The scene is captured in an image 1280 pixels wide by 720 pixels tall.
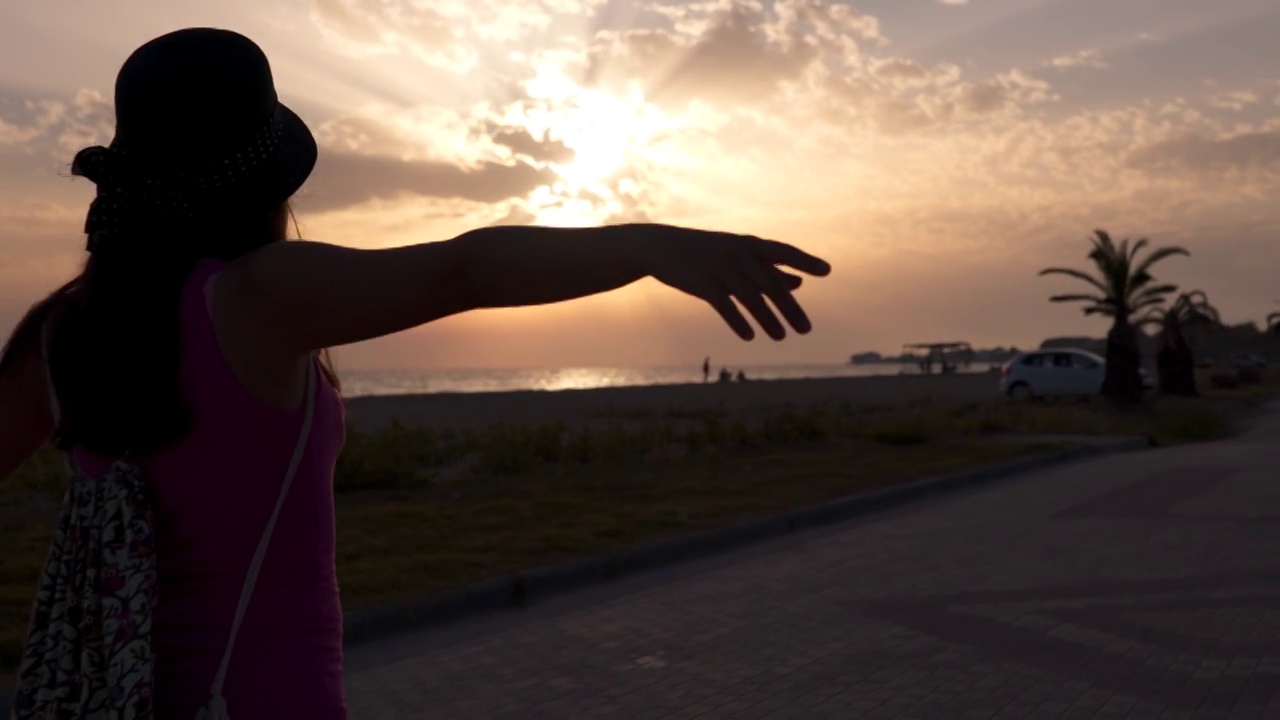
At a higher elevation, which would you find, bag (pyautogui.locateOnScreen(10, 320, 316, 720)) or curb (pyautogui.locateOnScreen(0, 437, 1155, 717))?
bag (pyautogui.locateOnScreen(10, 320, 316, 720))

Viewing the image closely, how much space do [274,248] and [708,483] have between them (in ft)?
46.9

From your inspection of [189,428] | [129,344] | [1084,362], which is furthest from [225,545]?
[1084,362]

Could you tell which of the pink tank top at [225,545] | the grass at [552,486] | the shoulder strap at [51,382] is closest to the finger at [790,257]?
the pink tank top at [225,545]

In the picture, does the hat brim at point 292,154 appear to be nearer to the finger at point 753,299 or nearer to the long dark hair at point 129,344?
the long dark hair at point 129,344

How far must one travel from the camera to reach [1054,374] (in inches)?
1699

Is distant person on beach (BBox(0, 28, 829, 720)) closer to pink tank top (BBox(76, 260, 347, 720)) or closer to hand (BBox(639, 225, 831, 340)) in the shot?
pink tank top (BBox(76, 260, 347, 720))

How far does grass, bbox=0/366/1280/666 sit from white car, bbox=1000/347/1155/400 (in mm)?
14302

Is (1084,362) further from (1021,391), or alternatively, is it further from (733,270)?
(733,270)

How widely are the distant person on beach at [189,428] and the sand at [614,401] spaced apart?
23.1 metres

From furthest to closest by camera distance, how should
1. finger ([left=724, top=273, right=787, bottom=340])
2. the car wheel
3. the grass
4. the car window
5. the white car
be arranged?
the car wheel → the car window → the white car → the grass → finger ([left=724, top=273, right=787, bottom=340])

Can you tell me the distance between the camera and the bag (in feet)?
6.06

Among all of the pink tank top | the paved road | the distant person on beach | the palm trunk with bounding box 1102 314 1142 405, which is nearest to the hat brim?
the distant person on beach

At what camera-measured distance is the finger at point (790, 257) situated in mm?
1657

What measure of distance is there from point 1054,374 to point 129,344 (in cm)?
4351
